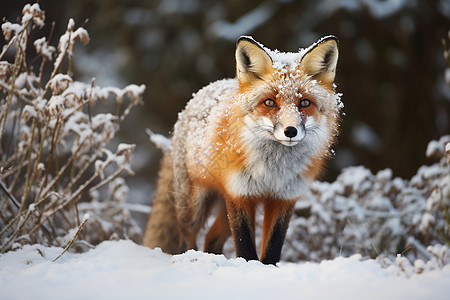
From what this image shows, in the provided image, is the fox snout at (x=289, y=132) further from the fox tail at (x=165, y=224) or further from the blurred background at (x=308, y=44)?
the blurred background at (x=308, y=44)

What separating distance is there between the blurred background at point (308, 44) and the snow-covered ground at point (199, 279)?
395 centimetres

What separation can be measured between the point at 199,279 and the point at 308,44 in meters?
4.36

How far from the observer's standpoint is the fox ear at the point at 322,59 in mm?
2504

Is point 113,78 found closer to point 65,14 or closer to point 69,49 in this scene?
point 65,14

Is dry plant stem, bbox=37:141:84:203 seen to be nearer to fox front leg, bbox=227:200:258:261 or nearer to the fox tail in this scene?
the fox tail

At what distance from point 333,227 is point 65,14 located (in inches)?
187

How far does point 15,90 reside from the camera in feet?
10.1

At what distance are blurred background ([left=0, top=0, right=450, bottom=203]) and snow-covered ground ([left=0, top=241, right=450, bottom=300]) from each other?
156 inches

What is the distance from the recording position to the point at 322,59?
2564mm

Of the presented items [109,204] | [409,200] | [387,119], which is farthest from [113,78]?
[409,200]

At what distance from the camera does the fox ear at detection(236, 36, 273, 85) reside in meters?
2.52

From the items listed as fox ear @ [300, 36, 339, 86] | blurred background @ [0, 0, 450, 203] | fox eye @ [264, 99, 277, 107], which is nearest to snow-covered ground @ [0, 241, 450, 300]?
fox eye @ [264, 99, 277, 107]

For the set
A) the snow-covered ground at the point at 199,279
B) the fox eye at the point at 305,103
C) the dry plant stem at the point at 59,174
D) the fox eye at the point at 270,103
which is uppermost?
the fox eye at the point at 305,103

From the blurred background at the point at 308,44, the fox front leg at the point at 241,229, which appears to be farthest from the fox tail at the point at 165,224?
the blurred background at the point at 308,44
